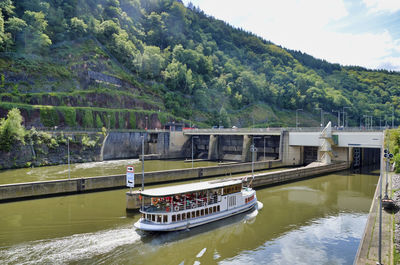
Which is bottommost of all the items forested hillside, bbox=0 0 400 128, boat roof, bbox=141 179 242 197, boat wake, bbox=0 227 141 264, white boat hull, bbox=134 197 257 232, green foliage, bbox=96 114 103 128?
boat wake, bbox=0 227 141 264

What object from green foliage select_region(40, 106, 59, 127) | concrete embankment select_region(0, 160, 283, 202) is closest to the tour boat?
concrete embankment select_region(0, 160, 283, 202)

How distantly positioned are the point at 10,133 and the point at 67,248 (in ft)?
164

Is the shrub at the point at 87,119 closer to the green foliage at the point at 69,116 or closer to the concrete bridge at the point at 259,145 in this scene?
the green foliage at the point at 69,116

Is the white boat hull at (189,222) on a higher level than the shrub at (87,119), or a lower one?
lower

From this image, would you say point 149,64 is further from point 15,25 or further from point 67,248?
point 67,248

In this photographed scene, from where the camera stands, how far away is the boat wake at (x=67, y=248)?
67.3ft

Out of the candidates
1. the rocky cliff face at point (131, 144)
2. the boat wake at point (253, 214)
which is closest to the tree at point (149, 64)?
the rocky cliff face at point (131, 144)

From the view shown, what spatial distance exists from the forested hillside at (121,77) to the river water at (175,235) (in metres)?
56.0

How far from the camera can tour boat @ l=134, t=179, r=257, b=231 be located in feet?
85.8

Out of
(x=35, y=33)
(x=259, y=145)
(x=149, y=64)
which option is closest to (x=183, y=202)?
(x=259, y=145)

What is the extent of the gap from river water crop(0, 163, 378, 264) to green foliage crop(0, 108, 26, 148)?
3224cm

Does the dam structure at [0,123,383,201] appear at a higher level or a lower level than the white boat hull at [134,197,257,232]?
higher

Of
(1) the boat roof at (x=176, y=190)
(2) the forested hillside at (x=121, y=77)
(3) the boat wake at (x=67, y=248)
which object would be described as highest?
(2) the forested hillside at (x=121, y=77)

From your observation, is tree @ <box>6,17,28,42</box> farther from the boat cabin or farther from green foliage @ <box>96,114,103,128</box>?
the boat cabin
